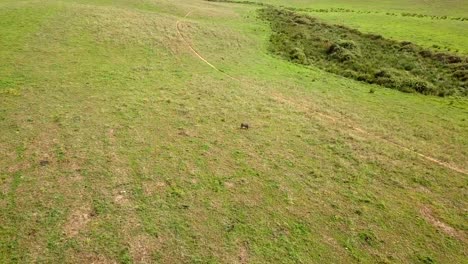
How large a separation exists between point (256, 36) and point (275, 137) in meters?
21.0

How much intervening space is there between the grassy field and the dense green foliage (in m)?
1.74

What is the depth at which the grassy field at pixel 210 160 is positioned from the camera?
11.2 m

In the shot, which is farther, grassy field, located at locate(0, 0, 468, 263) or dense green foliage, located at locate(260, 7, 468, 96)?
dense green foliage, located at locate(260, 7, 468, 96)

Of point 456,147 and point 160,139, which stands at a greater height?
point 456,147

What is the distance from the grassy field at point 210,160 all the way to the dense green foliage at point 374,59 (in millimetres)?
1738

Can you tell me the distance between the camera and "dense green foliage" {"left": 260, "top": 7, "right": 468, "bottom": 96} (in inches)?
990

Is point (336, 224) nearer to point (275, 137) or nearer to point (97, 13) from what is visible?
point (275, 137)

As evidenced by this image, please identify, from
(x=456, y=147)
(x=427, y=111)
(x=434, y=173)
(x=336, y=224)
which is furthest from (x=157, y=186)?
(x=427, y=111)

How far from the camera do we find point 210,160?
1509cm

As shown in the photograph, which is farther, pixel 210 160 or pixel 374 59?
pixel 374 59

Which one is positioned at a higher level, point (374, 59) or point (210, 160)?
point (374, 59)

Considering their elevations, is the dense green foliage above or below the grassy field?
above

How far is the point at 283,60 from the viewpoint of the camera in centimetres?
2994

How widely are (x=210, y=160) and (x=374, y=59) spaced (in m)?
21.4
